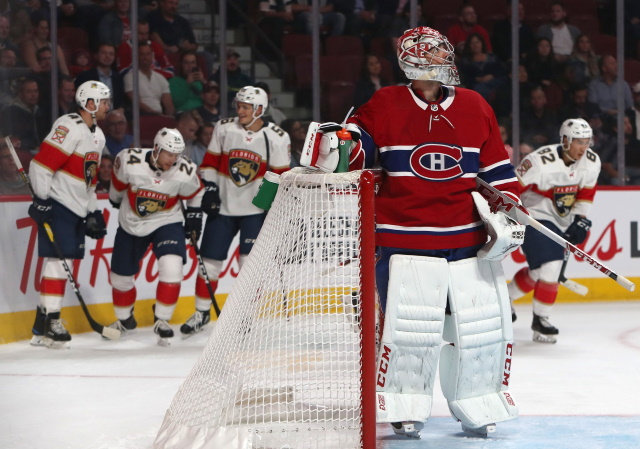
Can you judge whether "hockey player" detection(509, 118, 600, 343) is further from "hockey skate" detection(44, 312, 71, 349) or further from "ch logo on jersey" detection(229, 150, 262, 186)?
"hockey skate" detection(44, 312, 71, 349)

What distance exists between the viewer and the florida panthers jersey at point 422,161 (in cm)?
324

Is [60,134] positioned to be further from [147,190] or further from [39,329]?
[39,329]

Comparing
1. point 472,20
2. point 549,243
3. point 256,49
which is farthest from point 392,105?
point 472,20

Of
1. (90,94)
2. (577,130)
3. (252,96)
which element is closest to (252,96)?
(252,96)

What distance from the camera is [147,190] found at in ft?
17.9

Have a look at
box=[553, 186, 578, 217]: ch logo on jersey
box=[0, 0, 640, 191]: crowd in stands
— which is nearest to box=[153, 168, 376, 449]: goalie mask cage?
box=[553, 186, 578, 217]: ch logo on jersey

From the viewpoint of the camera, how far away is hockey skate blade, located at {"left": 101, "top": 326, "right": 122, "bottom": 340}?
5504 mm

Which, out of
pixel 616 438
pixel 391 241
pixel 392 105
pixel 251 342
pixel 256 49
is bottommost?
Result: pixel 616 438

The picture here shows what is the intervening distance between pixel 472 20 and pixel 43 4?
10.6 ft

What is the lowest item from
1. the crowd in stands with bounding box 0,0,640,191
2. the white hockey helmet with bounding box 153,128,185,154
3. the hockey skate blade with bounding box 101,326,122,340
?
the hockey skate blade with bounding box 101,326,122,340

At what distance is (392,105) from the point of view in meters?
3.26

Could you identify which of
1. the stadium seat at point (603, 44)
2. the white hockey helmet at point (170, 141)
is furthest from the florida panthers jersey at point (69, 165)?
the stadium seat at point (603, 44)

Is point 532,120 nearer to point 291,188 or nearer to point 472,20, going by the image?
point 472,20

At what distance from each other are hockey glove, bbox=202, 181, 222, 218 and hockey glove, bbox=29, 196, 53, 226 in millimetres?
811
